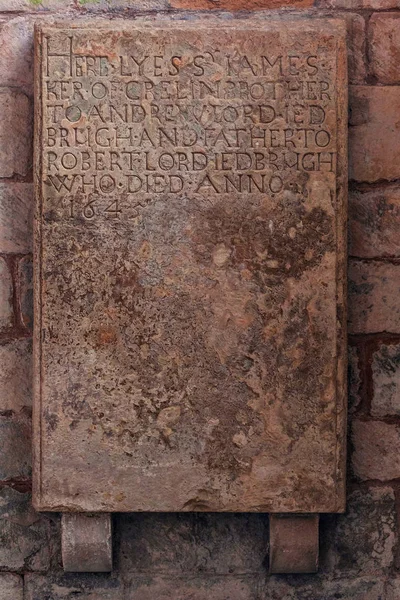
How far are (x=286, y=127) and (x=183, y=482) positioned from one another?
1.07 metres

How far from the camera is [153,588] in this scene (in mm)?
2525

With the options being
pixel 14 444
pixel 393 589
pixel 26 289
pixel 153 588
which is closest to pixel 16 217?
pixel 26 289

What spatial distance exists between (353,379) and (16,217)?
44.7 inches

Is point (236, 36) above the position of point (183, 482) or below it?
above

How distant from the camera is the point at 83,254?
2.42 metres

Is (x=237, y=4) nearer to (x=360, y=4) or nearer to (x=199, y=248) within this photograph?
(x=360, y=4)

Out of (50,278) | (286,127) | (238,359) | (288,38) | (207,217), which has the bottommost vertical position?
(238,359)

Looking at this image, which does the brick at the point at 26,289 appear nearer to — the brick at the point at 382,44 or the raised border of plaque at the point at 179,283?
the raised border of plaque at the point at 179,283

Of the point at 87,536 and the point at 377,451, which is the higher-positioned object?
the point at 377,451

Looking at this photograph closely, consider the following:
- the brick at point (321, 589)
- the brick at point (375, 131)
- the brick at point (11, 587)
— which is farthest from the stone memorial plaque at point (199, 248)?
the brick at point (11, 587)

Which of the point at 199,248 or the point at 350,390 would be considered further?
the point at 350,390

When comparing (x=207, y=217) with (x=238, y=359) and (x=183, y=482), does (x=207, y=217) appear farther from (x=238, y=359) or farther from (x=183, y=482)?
(x=183, y=482)

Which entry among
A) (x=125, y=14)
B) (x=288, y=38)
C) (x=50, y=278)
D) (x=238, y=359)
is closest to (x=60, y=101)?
(x=125, y=14)

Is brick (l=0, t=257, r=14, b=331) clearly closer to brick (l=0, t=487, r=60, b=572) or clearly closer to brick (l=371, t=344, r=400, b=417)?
brick (l=0, t=487, r=60, b=572)
